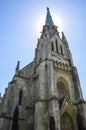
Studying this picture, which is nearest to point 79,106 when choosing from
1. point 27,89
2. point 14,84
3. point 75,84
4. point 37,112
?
point 75,84

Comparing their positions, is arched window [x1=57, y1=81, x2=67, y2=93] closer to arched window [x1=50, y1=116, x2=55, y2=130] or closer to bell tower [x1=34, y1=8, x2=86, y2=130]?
bell tower [x1=34, y1=8, x2=86, y2=130]

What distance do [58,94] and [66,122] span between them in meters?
4.63

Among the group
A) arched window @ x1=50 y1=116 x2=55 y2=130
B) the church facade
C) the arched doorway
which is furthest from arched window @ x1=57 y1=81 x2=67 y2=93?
arched window @ x1=50 y1=116 x2=55 y2=130

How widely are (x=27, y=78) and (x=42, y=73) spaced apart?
16.5 feet

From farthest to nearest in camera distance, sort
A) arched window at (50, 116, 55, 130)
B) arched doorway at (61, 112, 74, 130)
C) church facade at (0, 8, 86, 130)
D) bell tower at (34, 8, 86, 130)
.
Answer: arched doorway at (61, 112, 74, 130) → church facade at (0, 8, 86, 130) → bell tower at (34, 8, 86, 130) → arched window at (50, 116, 55, 130)

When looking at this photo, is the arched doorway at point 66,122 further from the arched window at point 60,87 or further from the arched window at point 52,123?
the arched window at point 60,87

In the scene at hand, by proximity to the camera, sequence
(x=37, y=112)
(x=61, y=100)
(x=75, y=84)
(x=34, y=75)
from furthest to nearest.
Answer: (x=34, y=75) < (x=75, y=84) < (x=61, y=100) < (x=37, y=112)

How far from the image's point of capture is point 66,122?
69.3 ft

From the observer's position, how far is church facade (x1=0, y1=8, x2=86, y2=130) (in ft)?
64.7

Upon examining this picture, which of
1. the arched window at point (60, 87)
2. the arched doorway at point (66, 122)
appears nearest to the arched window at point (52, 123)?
the arched doorway at point (66, 122)

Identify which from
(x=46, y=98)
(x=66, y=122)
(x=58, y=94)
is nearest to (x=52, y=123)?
(x=66, y=122)

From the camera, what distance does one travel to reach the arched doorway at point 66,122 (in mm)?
20625

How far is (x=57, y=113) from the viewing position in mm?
18766

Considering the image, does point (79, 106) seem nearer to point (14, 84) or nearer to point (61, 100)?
point (61, 100)
